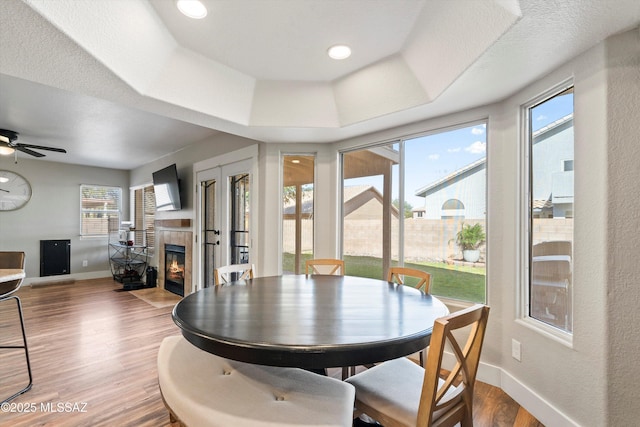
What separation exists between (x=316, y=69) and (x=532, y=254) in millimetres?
2142

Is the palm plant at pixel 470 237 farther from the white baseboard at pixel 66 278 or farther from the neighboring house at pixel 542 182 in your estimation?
the white baseboard at pixel 66 278

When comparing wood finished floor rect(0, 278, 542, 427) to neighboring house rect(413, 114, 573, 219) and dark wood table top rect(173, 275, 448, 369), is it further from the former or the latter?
neighboring house rect(413, 114, 573, 219)

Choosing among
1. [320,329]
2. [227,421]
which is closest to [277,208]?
[320,329]

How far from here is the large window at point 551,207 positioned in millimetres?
1856

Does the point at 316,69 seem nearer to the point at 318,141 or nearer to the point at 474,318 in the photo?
the point at 318,141

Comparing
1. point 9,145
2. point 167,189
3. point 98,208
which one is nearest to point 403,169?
point 167,189

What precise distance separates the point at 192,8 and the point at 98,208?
6.57 metres

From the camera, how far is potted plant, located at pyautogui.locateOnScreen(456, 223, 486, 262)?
2496 mm

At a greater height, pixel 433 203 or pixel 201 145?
pixel 201 145

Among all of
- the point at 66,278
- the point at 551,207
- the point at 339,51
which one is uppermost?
the point at 339,51

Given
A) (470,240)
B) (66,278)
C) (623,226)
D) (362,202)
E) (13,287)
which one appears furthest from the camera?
(66,278)

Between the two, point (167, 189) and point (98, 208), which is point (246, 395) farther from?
point (98, 208)

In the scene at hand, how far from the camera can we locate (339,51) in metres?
2.12

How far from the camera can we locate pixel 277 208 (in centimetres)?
352
